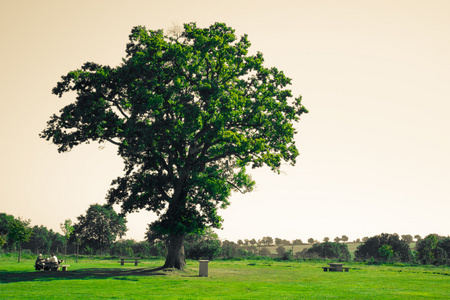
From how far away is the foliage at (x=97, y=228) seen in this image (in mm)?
115125

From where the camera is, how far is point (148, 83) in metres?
31.0

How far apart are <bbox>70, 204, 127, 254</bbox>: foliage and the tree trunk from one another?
85.6 m

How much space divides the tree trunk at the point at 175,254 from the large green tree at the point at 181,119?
89 mm

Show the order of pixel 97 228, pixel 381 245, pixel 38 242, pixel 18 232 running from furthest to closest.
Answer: pixel 38 242, pixel 97 228, pixel 381 245, pixel 18 232

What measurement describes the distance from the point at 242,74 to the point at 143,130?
11.1 m

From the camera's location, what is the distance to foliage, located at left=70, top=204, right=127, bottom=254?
378 feet

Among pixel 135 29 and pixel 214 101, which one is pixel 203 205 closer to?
pixel 214 101

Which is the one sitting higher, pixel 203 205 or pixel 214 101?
pixel 214 101

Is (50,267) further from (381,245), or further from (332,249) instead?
(332,249)

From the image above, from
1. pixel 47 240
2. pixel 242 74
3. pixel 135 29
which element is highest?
pixel 135 29

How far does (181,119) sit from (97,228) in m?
92.9

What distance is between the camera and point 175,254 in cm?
3509

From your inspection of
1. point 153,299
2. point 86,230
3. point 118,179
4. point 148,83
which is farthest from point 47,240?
point 153,299

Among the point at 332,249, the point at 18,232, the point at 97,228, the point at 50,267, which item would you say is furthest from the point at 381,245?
the point at 50,267
